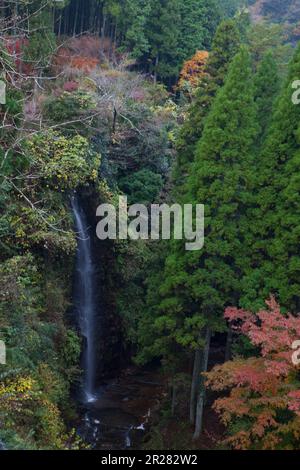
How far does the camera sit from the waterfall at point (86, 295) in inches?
607

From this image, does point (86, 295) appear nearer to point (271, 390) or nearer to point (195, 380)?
point (195, 380)

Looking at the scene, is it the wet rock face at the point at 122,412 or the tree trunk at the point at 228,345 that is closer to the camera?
the wet rock face at the point at 122,412

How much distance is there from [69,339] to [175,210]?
192 inches

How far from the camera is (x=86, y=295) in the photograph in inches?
626

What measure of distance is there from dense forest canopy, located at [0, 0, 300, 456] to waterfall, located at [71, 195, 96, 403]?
0.27 ft

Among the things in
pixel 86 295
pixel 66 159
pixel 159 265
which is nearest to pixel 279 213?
pixel 159 265

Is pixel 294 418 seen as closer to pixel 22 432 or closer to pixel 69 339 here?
pixel 22 432

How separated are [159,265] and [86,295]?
3.13 m

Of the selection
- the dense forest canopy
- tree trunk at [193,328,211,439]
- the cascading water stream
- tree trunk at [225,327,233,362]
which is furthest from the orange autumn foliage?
tree trunk at [193,328,211,439]

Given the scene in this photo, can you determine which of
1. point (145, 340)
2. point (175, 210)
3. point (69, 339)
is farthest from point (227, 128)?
point (69, 339)

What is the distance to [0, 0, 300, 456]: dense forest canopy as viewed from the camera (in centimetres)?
919

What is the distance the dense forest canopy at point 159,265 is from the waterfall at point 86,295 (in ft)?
0.27

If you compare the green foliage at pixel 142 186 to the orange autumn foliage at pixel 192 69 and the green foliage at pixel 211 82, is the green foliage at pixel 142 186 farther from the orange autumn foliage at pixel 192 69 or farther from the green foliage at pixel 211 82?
the orange autumn foliage at pixel 192 69

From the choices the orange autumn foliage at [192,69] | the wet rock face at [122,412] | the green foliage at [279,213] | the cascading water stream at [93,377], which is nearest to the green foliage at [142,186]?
the cascading water stream at [93,377]
